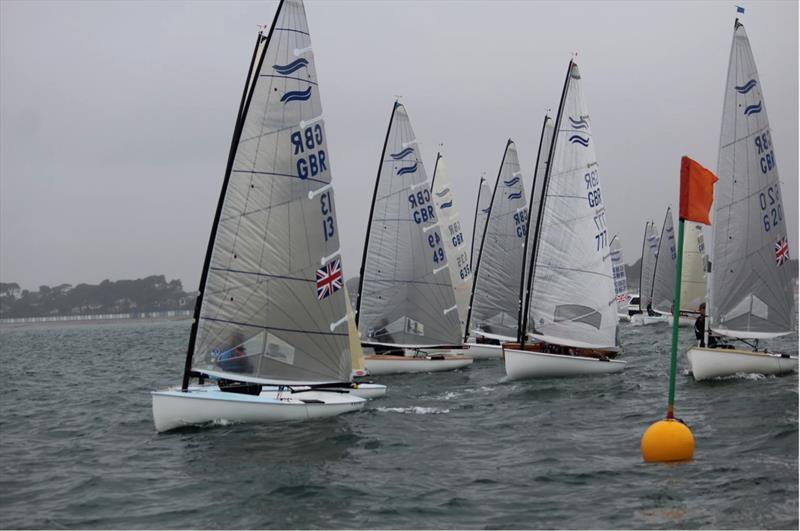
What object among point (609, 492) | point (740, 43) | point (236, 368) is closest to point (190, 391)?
point (236, 368)

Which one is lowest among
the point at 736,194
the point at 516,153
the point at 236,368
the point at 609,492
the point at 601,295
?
the point at 609,492

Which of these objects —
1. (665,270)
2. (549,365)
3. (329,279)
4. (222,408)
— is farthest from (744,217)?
(665,270)

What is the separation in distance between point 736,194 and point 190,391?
16.4m

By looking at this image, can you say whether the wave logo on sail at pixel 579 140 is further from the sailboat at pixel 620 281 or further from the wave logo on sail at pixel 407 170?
the sailboat at pixel 620 281

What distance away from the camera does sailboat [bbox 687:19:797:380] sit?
24.5 metres

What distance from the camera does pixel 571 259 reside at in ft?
88.9

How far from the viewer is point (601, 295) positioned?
27328 mm

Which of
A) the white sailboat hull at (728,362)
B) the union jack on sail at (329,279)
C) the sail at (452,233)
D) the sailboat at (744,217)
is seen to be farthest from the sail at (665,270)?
the union jack on sail at (329,279)

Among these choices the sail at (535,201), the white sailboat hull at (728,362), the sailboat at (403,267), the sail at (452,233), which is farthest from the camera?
the sail at (452,233)

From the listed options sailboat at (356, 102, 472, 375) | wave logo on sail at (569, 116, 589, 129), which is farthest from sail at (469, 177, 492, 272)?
wave logo on sail at (569, 116, 589, 129)

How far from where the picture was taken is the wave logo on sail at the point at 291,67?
18.8 m

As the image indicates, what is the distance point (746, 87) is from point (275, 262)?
1501cm

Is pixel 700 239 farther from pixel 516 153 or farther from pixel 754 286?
pixel 754 286

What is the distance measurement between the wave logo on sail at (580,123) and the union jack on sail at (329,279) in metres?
11.8
